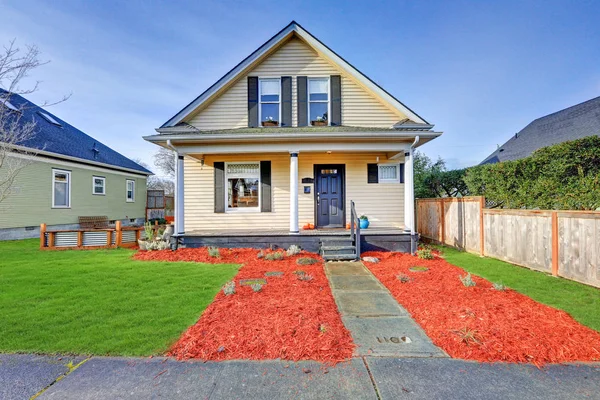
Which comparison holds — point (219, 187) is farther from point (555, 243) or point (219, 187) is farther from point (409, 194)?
point (555, 243)

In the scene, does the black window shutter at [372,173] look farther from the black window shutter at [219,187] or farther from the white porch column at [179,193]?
the white porch column at [179,193]

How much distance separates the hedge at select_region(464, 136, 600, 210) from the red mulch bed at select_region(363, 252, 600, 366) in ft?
12.5

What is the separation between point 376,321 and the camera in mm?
3547

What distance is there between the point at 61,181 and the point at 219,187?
8.96 meters

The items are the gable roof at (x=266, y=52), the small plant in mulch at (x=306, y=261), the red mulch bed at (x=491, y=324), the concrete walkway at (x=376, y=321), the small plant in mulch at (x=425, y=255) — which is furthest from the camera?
the gable roof at (x=266, y=52)

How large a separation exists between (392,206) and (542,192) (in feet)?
12.9

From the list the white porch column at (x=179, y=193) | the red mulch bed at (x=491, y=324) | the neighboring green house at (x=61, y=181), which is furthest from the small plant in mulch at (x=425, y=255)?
the neighboring green house at (x=61, y=181)

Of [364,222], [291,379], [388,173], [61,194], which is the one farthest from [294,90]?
[61,194]

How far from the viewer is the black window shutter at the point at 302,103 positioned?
9344 millimetres

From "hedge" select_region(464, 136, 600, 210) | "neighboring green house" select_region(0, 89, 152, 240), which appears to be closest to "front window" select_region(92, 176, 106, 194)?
"neighboring green house" select_region(0, 89, 152, 240)

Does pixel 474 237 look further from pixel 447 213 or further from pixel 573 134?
pixel 573 134

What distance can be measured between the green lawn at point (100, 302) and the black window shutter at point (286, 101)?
5.43 m

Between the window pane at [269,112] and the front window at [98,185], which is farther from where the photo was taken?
the front window at [98,185]

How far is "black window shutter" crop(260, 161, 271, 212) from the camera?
9320mm
